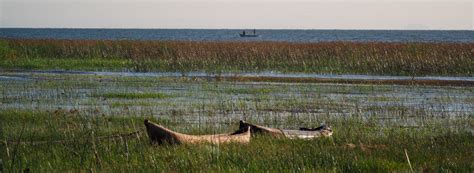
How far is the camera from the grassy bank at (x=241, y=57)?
42.9 m

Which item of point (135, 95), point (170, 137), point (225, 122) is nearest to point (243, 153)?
point (170, 137)

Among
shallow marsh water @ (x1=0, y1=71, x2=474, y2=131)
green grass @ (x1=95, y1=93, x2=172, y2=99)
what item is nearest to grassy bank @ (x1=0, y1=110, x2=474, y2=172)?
shallow marsh water @ (x1=0, y1=71, x2=474, y2=131)

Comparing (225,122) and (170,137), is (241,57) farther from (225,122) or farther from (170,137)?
(170,137)

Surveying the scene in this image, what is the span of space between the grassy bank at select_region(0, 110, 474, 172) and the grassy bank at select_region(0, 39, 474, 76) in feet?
80.6

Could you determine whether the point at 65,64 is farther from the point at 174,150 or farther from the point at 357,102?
the point at 174,150

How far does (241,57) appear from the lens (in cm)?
4678

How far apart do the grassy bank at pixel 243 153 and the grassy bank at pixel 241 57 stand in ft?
80.6

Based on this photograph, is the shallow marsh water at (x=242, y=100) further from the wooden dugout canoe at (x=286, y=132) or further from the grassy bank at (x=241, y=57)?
the grassy bank at (x=241, y=57)

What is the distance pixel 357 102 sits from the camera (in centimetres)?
2655

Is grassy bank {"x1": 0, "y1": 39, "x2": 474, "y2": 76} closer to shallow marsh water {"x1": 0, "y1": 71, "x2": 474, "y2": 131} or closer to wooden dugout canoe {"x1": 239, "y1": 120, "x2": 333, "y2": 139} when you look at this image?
shallow marsh water {"x1": 0, "y1": 71, "x2": 474, "y2": 131}

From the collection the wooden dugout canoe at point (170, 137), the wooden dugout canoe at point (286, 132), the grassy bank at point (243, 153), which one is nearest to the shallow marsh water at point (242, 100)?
the wooden dugout canoe at point (286, 132)

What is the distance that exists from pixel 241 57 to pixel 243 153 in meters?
32.8

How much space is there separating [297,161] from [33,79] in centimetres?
2425

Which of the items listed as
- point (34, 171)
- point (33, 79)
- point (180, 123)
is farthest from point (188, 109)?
point (33, 79)
